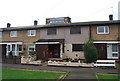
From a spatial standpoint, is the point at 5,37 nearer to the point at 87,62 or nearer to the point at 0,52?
the point at 0,52

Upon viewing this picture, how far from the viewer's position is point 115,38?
76.8 feet

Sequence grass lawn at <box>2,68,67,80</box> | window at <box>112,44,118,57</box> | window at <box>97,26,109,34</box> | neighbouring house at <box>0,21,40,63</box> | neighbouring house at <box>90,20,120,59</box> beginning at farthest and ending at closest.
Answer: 1. neighbouring house at <box>0,21,40,63</box>
2. window at <box>97,26,109,34</box>
3. window at <box>112,44,118,57</box>
4. neighbouring house at <box>90,20,120,59</box>
5. grass lawn at <box>2,68,67,80</box>

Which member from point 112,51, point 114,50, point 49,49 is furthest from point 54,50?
point 114,50

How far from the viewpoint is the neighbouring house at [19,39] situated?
2786 cm

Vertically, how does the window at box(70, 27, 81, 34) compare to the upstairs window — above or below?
above

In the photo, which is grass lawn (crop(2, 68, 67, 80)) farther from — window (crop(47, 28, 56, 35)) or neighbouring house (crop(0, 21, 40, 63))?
neighbouring house (crop(0, 21, 40, 63))

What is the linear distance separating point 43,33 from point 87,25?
285 inches

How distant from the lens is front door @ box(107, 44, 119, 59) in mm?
23312

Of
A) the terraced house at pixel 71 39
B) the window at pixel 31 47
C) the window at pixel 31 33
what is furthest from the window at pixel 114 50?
the window at pixel 31 33

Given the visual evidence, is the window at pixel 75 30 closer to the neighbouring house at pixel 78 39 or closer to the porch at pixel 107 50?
the neighbouring house at pixel 78 39

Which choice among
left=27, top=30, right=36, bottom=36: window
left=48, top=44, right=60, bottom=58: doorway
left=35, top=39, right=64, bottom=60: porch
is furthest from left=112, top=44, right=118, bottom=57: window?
left=27, top=30, right=36, bottom=36: window

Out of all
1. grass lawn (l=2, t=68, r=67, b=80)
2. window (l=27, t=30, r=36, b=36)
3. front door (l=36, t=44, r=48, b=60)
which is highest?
window (l=27, t=30, r=36, b=36)

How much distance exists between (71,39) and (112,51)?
6101 mm

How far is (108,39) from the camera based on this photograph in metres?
23.7
